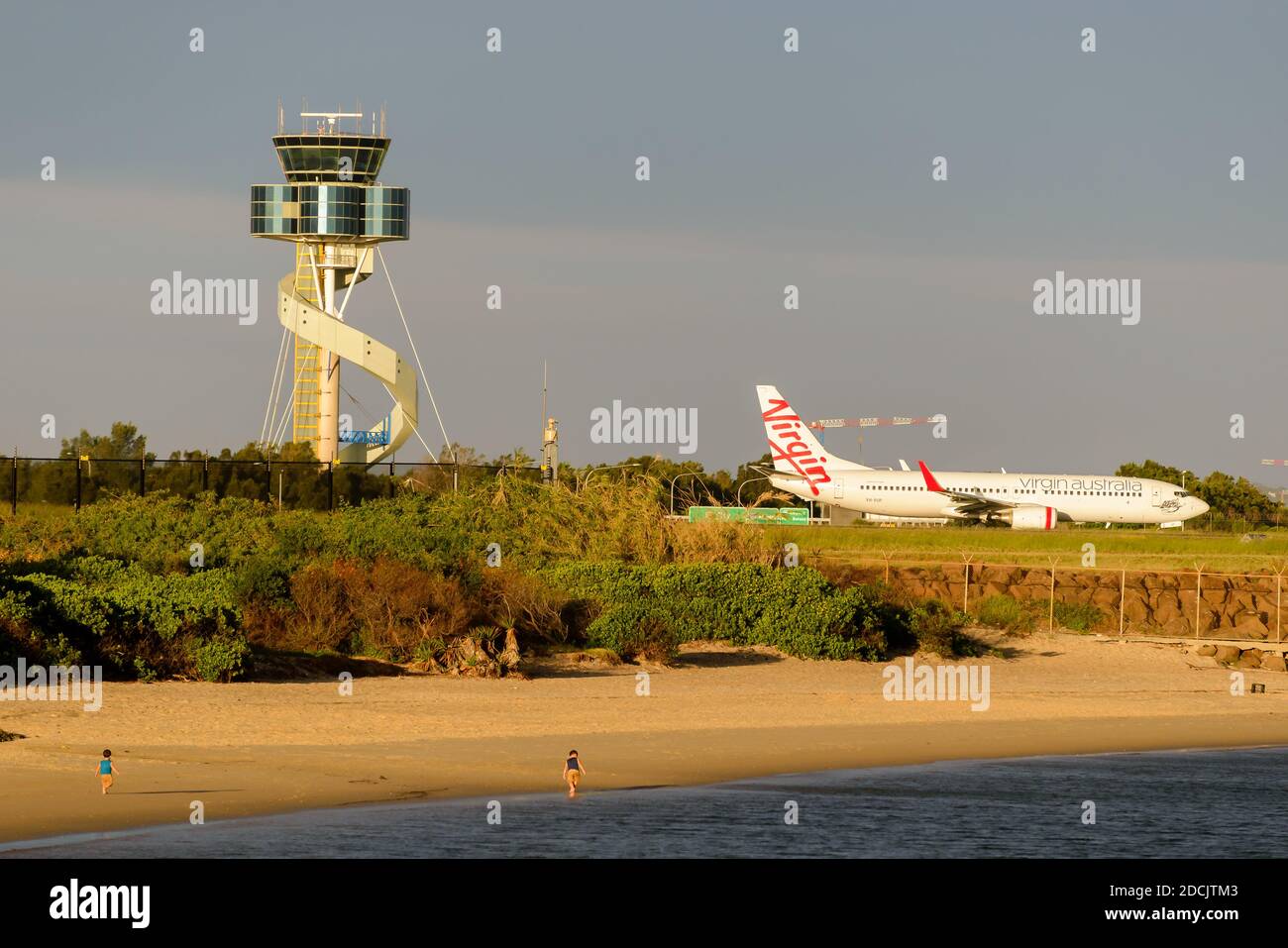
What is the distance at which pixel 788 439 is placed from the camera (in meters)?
84.8

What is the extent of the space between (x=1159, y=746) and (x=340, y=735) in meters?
11.5

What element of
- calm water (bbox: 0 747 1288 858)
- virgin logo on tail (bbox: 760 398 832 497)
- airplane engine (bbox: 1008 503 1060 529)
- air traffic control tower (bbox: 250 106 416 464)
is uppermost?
air traffic control tower (bbox: 250 106 416 464)

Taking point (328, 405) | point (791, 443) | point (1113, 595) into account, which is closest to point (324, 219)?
point (328, 405)

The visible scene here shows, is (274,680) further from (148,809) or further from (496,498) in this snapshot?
(496,498)

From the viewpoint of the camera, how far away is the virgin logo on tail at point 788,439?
8256 centimetres

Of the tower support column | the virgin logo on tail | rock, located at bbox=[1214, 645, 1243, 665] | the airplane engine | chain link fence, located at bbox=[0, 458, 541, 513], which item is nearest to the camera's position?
rock, located at bbox=[1214, 645, 1243, 665]

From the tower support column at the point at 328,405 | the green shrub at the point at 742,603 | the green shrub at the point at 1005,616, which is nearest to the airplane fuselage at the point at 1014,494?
the tower support column at the point at 328,405

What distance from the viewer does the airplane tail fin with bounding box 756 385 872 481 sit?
82.5m

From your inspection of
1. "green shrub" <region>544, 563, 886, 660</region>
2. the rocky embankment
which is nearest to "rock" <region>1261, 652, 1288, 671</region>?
the rocky embankment

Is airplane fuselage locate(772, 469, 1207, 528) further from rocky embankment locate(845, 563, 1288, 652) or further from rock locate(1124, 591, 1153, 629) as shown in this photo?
rock locate(1124, 591, 1153, 629)

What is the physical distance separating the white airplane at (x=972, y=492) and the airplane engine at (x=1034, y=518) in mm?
42

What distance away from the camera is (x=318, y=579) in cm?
2828

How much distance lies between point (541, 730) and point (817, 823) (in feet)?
20.5
